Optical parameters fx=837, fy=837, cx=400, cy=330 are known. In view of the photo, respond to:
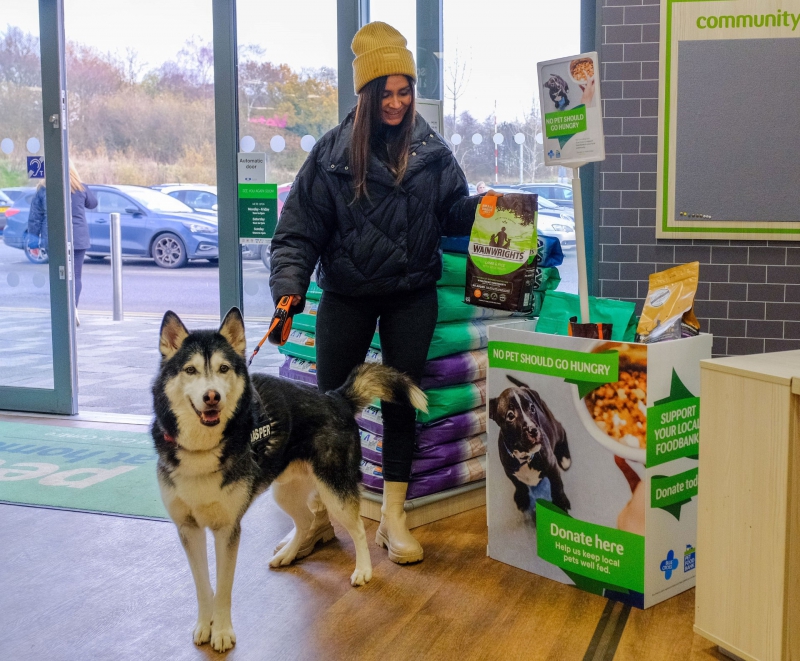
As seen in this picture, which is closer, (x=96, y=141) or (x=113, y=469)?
(x=113, y=469)

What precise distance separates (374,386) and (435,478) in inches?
27.3

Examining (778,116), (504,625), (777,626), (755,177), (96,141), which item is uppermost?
(96,141)

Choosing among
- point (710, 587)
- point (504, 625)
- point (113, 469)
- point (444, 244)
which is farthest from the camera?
point (113, 469)

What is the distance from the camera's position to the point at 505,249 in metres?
2.83

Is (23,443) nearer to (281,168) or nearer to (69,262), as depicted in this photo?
(69,262)

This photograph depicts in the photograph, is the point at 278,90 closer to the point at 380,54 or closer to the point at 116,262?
the point at 380,54

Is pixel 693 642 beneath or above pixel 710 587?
beneath

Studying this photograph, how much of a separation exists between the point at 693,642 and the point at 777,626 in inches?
12.6

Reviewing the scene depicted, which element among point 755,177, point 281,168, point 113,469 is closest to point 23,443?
point 113,469

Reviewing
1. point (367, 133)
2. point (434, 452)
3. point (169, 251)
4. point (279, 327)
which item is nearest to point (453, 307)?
point (434, 452)

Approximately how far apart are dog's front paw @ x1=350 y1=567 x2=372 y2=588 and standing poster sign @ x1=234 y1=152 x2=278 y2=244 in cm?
213

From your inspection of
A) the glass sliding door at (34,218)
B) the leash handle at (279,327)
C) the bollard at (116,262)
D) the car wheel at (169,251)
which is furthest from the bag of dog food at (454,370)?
the car wheel at (169,251)

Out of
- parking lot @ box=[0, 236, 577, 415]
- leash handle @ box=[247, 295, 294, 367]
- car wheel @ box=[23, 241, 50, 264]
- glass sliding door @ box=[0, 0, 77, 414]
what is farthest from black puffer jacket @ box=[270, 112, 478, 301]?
car wheel @ box=[23, 241, 50, 264]

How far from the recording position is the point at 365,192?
2725mm
